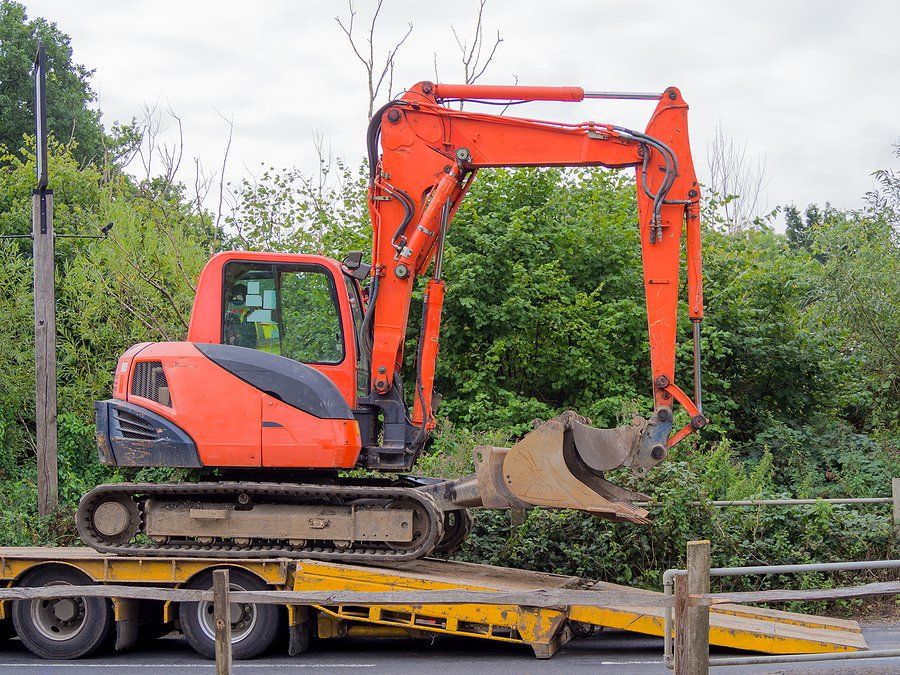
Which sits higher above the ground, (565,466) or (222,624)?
(565,466)

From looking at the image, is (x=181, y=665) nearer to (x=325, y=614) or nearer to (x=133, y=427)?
(x=325, y=614)

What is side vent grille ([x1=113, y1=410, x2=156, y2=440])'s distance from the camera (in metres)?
8.72

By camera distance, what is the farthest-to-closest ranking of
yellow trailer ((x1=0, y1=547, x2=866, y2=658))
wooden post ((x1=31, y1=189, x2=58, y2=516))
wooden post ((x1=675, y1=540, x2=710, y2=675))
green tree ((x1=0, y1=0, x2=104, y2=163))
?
green tree ((x1=0, y1=0, x2=104, y2=163)) → wooden post ((x1=31, y1=189, x2=58, y2=516)) → yellow trailer ((x1=0, y1=547, x2=866, y2=658)) → wooden post ((x1=675, y1=540, x2=710, y2=675))

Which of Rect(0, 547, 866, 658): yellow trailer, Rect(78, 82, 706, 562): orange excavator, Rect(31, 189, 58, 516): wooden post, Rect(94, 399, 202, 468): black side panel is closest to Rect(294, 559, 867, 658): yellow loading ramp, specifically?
Rect(0, 547, 866, 658): yellow trailer

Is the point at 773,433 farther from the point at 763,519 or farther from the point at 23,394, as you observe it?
the point at 23,394

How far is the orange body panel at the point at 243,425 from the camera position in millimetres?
8586

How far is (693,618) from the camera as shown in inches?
231

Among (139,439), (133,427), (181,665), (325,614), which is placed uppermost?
(133,427)

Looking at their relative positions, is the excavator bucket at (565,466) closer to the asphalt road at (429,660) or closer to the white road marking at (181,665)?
the asphalt road at (429,660)

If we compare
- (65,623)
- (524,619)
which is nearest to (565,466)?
(524,619)

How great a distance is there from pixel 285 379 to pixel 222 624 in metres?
2.78

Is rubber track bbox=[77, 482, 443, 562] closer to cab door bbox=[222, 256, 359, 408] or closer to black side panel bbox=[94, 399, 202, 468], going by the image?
black side panel bbox=[94, 399, 202, 468]

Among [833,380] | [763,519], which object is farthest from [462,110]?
[833,380]

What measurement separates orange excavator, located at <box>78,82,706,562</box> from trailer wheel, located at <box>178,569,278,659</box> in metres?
0.29
